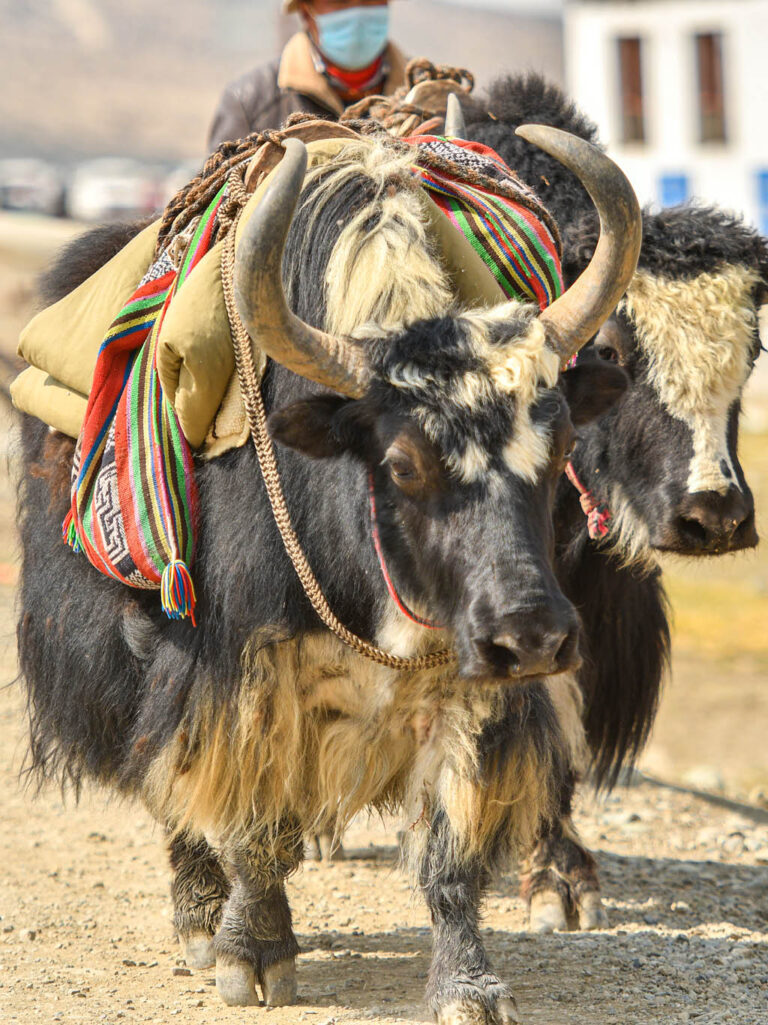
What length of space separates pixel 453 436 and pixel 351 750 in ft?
2.44

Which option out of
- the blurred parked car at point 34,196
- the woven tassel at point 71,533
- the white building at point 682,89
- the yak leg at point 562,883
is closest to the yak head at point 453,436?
the woven tassel at point 71,533

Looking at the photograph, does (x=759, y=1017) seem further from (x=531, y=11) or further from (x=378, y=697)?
(x=531, y=11)

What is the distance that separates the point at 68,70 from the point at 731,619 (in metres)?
66.9

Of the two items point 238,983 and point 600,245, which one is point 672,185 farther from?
point 238,983

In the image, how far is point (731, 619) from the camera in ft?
28.6

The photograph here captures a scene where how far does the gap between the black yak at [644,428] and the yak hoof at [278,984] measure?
83cm

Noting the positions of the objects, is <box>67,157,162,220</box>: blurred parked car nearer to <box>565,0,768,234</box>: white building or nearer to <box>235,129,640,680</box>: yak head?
<box>565,0,768,234</box>: white building

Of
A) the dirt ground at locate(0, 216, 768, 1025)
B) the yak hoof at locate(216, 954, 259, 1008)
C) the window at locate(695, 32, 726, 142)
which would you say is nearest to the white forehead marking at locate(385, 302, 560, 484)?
the dirt ground at locate(0, 216, 768, 1025)

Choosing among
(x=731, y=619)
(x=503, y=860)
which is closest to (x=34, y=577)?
(x=503, y=860)

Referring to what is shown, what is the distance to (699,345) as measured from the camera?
3.33m

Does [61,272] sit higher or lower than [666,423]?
higher

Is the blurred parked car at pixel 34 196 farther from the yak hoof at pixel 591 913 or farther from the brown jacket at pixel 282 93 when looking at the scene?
the yak hoof at pixel 591 913

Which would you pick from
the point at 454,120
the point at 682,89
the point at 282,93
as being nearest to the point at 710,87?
the point at 682,89

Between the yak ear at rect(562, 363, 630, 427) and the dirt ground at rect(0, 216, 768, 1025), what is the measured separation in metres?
0.97
